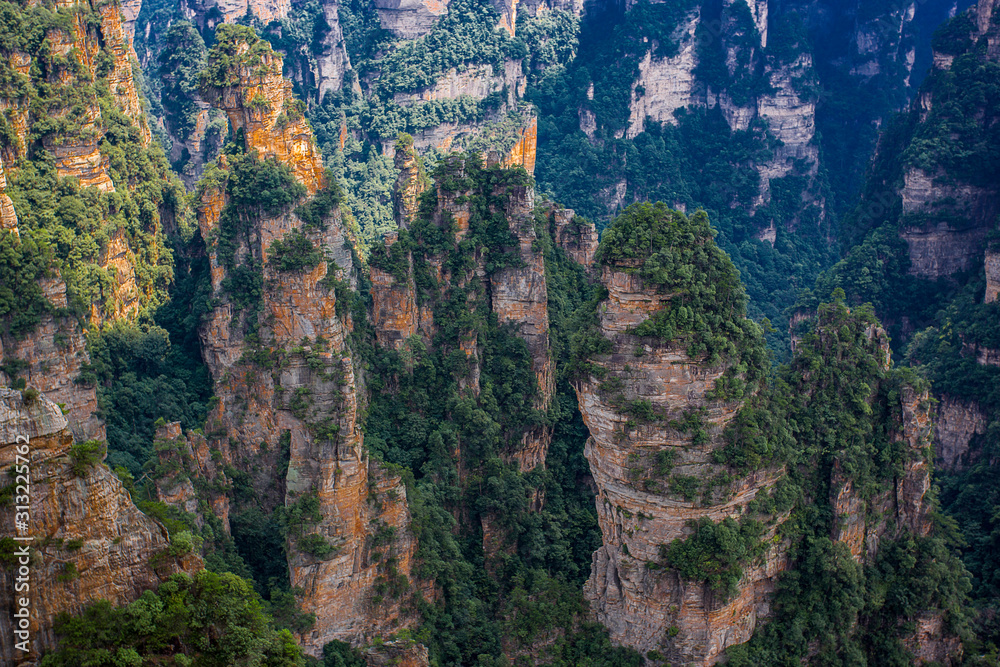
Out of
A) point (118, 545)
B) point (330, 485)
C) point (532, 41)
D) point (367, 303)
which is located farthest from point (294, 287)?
point (532, 41)

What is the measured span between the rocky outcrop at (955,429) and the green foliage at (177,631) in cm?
3580

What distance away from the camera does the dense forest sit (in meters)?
31.9

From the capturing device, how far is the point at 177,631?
21.3 metres

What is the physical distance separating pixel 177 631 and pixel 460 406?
2068 centimetres

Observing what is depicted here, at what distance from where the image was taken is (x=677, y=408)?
3228 centimetres

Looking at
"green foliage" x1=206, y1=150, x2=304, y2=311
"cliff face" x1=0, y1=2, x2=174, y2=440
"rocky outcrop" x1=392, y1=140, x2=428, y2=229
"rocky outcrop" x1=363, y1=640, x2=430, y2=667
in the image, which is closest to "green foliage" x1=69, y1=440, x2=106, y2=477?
"rocky outcrop" x1=363, y1=640, x2=430, y2=667

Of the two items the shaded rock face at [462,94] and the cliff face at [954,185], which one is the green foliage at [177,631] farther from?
the shaded rock face at [462,94]

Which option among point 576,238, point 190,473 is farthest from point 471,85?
point 190,473

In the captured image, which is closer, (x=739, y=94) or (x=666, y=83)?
(x=739, y=94)

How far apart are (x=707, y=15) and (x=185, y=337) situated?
6162 centimetres

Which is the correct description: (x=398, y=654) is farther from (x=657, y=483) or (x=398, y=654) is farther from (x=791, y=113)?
(x=791, y=113)

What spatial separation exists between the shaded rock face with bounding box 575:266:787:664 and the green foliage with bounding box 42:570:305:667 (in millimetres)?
13248

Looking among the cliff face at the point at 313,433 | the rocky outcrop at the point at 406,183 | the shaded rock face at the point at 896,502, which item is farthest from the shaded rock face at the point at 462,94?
the shaded rock face at the point at 896,502

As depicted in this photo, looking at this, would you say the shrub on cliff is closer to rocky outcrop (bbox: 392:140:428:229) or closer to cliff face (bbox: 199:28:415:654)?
cliff face (bbox: 199:28:415:654)
